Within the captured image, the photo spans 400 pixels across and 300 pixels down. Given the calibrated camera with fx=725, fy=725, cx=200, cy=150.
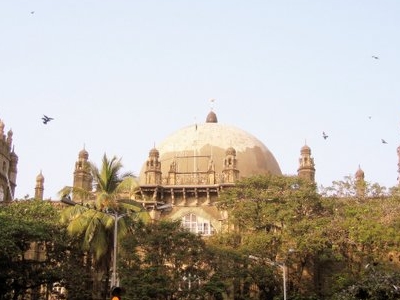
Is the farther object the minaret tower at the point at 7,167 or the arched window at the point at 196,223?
the minaret tower at the point at 7,167

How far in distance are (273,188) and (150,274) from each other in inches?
449

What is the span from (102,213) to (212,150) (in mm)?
20794

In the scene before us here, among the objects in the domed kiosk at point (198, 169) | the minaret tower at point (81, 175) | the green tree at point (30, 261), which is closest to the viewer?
the green tree at point (30, 261)

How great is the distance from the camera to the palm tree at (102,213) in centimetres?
3422

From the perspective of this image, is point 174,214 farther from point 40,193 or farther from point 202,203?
point 40,193

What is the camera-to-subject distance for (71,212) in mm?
35188

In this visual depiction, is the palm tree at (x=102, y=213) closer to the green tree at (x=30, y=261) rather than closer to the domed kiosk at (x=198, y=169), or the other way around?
the green tree at (x=30, y=261)

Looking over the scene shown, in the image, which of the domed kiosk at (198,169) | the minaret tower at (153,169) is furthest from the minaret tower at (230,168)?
the minaret tower at (153,169)

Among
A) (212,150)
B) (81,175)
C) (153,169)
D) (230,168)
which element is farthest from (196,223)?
(81,175)

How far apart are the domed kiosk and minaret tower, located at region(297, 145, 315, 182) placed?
309cm

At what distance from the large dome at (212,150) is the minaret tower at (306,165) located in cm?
272

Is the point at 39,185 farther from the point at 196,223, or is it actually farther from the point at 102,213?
the point at 102,213

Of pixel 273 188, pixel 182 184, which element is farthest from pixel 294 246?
pixel 182 184

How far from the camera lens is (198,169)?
51844 mm
